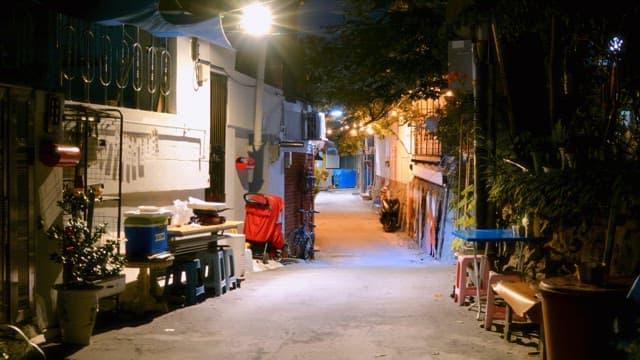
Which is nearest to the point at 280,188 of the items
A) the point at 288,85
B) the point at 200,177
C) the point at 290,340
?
the point at 288,85

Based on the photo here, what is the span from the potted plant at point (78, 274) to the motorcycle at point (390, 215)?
2361cm

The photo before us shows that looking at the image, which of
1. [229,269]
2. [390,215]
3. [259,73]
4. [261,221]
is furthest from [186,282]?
[390,215]

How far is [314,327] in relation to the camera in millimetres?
8711

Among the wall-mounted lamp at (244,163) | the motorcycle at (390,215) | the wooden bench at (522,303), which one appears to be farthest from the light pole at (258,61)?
the motorcycle at (390,215)

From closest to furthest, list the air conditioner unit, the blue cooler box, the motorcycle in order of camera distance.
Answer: the blue cooler box < the air conditioner unit < the motorcycle

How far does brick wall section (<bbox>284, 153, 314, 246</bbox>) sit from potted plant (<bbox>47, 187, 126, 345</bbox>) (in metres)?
12.8

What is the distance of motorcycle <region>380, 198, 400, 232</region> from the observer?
1221 inches

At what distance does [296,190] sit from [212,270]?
11.6 m

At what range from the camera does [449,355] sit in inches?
293

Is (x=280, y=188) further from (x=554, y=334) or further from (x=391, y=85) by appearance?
(x=554, y=334)

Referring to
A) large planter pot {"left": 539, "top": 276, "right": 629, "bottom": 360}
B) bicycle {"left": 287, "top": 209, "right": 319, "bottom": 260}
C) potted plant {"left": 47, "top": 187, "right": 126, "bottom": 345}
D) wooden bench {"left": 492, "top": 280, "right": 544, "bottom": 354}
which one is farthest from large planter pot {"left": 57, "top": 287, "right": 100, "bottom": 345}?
bicycle {"left": 287, "top": 209, "right": 319, "bottom": 260}

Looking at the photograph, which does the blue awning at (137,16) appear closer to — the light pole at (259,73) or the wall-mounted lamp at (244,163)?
the light pole at (259,73)

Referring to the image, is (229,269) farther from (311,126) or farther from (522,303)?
(311,126)

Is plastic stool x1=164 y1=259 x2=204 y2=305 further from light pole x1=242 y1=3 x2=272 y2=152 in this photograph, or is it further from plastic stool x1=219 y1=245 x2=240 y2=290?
light pole x1=242 y1=3 x2=272 y2=152
